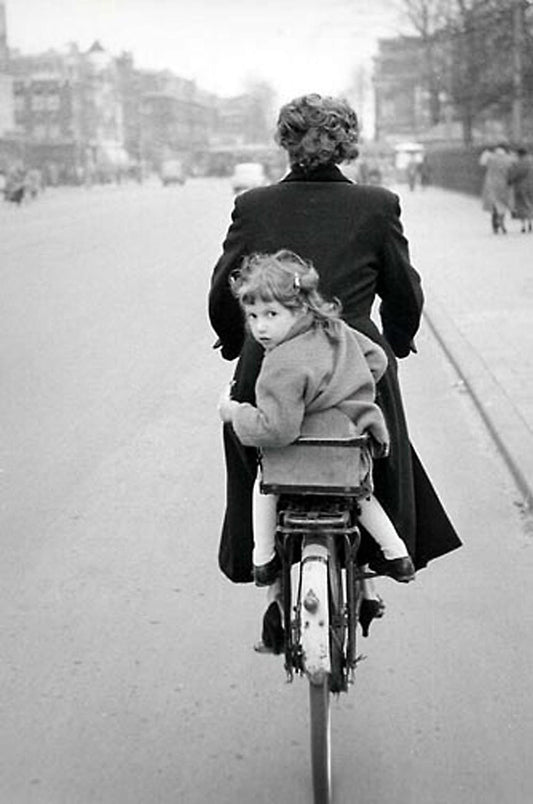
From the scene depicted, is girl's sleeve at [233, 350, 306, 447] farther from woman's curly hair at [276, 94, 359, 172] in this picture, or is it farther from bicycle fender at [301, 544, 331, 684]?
woman's curly hair at [276, 94, 359, 172]

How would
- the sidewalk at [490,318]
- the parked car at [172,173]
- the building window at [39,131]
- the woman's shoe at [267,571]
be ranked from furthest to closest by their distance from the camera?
the building window at [39,131]
the parked car at [172,173]
the sidewalk at [490,318]
the woman's shoe at [267,571]

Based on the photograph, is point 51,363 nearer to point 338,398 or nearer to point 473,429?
point 473,429

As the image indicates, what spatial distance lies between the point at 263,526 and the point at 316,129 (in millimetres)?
1027

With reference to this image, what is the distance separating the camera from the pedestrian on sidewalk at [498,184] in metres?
27.9

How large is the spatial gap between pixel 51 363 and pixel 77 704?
7.85 metres

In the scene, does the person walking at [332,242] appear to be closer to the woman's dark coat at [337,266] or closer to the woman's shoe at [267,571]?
the woman's dark coat at [337,266]

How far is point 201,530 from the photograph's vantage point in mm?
6539

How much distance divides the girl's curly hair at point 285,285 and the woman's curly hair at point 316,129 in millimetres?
331

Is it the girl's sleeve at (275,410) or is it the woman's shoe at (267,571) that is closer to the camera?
the girl's sleeve at (275,410)

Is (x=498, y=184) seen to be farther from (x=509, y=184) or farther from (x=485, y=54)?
(x=485, y=54)

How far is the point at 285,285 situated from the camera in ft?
11.3

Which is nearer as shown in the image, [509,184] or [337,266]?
[337,266]

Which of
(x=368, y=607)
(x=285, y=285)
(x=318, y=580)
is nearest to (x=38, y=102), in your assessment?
(x=368, y=607)

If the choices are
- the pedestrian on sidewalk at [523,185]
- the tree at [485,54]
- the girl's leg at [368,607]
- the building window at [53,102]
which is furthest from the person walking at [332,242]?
the building window at [53,102]
